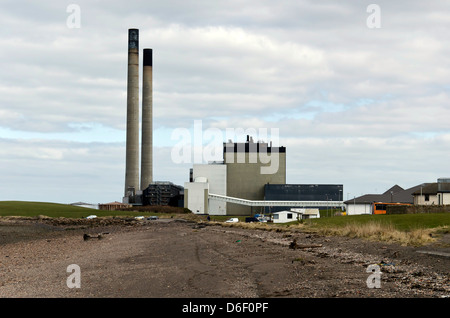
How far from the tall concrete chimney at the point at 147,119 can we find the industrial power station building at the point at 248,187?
40.4 ft

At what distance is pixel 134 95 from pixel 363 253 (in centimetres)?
11967

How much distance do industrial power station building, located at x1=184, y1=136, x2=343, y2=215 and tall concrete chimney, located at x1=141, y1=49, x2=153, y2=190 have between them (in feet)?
40.4

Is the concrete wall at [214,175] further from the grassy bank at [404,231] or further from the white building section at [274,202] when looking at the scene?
the grassy bank at [404,231]

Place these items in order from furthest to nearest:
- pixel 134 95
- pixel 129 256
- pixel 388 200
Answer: pixel 134 95, pixel 388 200, pixel 129 256

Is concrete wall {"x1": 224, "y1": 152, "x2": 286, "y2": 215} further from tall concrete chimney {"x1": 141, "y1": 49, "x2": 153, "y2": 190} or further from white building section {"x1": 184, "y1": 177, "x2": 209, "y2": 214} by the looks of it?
tall concrete chimney {"x1": 141, "y1": 49, "x2": 153, "y2": 190}

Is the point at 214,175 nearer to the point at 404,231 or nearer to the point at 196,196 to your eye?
the point at 196,196

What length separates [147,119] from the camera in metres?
146

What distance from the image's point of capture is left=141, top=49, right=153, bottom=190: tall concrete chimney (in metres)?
145

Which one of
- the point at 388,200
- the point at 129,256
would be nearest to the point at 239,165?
the point at 388,200

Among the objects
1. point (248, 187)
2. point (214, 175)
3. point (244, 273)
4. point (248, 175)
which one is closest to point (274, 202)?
point (248, 187)
